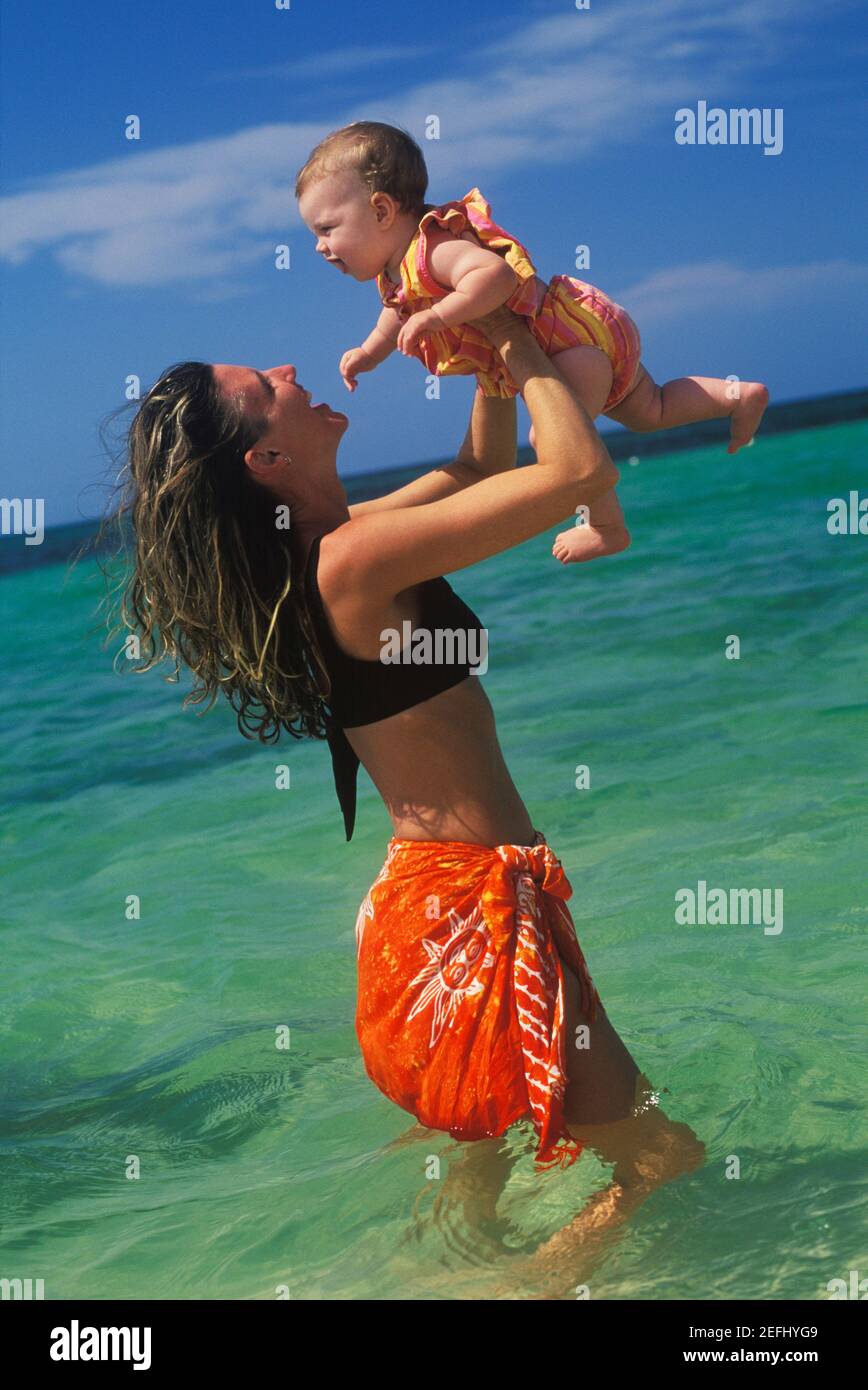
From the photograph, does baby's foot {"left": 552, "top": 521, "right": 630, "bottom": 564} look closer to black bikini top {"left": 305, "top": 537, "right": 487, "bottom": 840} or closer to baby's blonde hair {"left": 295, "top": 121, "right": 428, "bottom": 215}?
black bikini top {"left": 305, "top": 537, "right": 487, "bottom": 840}

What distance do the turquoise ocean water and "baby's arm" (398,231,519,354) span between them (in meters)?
1.76

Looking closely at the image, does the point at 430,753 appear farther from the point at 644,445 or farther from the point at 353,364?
the point at 644,445

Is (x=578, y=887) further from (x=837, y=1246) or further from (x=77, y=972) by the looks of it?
(x=837, y=1246)

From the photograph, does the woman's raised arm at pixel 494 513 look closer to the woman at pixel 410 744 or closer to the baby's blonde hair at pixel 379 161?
the woman at pixel 410 744

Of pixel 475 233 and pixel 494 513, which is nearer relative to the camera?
pixel 494 513

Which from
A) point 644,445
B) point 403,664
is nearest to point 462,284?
point 403,664

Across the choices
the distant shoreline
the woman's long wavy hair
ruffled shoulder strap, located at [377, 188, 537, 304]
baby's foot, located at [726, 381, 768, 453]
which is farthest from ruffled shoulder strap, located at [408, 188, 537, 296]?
the distant shoreline

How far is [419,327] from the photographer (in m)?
2.80

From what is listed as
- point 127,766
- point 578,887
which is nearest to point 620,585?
point 127,766

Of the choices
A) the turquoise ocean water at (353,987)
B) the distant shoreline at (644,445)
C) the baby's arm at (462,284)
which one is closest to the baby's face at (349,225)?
the baby's arm at (462,284)

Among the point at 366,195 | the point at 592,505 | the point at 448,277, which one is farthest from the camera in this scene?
the point at 592,505

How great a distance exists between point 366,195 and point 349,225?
7 cm

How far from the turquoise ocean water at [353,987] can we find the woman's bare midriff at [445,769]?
0.82m

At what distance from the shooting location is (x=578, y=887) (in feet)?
19.1
